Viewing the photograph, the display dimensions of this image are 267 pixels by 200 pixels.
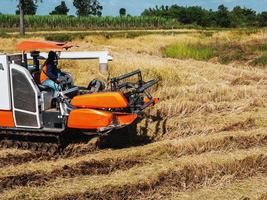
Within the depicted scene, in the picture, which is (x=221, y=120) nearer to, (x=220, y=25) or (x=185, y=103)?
(x=185, y=103)

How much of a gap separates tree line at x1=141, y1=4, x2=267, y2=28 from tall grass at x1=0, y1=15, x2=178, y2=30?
8717 millimetres

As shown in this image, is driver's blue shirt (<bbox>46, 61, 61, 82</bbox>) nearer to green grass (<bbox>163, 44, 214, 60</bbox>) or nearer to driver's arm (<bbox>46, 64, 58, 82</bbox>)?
driver's arm (<bbox>46, 64, 58, 82</bbox>)

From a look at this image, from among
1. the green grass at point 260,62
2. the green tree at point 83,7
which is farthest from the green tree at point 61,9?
the green grass at point 260,62

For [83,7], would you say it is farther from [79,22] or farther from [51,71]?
[51,71]

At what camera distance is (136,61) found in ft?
50.7

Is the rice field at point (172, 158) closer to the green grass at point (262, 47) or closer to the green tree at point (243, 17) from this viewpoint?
the green grass at point (262, 47)

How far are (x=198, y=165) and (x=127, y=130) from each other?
2.75 meters

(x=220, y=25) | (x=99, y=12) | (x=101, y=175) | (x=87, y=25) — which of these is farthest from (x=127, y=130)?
(x=99, y=12)

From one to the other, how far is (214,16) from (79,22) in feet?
77.4

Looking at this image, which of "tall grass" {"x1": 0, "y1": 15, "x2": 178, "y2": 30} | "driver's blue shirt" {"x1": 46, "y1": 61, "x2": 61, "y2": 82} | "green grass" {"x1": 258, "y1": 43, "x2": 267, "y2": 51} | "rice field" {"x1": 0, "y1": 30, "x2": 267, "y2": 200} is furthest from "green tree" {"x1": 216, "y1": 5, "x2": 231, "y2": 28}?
"driver's blue shirt" {"x1": 46, "y1": 61, "x2": 61, "y2": 82}

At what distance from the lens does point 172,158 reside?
8500 mm

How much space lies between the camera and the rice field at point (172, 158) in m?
7.09

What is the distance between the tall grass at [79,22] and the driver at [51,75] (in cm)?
5530

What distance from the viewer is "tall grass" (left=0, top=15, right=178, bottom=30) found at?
64500 mm
